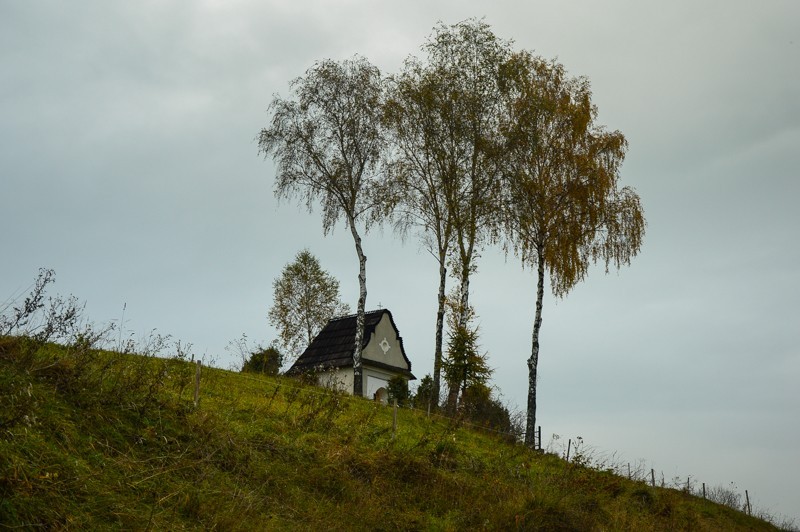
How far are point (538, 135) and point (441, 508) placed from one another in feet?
67.6

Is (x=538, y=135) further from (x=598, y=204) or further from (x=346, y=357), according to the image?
(x=346, y=357)

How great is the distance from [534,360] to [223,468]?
63.1 ft

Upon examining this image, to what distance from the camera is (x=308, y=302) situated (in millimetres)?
49719

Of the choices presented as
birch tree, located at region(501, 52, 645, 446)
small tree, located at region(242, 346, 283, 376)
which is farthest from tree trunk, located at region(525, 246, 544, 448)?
small tree, located at region(242, 346, 283, 376)

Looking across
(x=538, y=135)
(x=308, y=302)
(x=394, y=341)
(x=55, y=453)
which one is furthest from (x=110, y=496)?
(x=308, y=302)

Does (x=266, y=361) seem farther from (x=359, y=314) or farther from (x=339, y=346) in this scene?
(x=339, y=346)

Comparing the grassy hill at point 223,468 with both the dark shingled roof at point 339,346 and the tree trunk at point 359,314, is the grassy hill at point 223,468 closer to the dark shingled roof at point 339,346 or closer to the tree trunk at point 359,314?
the tree trunk at point 359,314

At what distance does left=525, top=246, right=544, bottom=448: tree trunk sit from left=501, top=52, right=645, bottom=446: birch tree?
60mm

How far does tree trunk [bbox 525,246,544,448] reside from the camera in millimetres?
27891

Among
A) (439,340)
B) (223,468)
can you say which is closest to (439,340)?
(439,340)

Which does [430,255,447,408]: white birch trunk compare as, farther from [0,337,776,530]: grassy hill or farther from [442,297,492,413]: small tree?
[0,337,776,530]: grassy hill

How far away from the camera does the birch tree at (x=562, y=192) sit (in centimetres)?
3033

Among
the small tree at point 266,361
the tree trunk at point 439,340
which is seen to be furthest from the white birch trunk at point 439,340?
the small tree at point 266,361

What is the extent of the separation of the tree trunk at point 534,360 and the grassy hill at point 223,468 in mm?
9139
